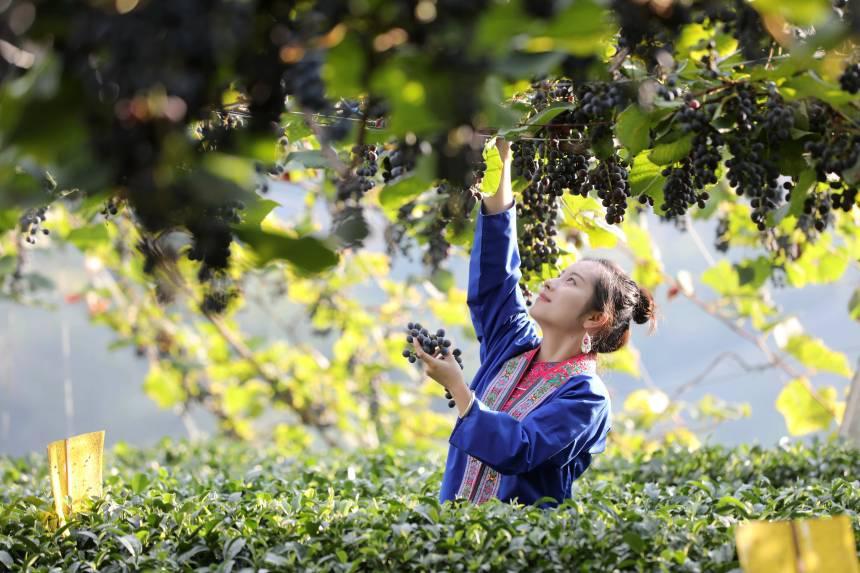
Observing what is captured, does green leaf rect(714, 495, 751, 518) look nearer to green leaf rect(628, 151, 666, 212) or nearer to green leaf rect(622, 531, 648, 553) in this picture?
green leaf rect(622, 531, 648, 553)

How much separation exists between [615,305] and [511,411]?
373 mm

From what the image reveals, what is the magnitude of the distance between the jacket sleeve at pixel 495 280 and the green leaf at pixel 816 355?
9.72 ft

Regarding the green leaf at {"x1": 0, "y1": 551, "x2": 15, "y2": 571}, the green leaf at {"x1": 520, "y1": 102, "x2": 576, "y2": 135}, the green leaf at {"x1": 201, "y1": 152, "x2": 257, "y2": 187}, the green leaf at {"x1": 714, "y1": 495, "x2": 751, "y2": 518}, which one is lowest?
the green leaf at {"x1": 0, "y1": 551, "x2": 15, "y2": 571}

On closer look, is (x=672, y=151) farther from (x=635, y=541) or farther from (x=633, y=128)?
(x=635, y=541)

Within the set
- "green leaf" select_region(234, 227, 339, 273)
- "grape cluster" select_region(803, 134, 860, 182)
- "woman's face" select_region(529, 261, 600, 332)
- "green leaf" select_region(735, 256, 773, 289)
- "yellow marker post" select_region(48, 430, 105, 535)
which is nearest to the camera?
"green leaf" select_region(234, 227, 339, 273)

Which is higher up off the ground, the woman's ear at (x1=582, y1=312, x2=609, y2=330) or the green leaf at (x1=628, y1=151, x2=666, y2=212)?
the green leaf at (x1=628, y1=151, x2=666, y2=212)

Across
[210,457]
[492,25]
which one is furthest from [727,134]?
[210,457]

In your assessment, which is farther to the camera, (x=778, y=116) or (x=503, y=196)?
(x=503, y=196)

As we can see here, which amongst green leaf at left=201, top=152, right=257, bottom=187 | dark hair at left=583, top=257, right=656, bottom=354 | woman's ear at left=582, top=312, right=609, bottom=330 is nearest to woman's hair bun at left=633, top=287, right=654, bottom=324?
dark hair at left=583, top=257, right=656, bottom=354

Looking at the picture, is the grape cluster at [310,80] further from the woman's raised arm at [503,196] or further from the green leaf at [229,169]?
the woman's raised arm at [503,196]

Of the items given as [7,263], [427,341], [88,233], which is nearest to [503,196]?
[427,341]

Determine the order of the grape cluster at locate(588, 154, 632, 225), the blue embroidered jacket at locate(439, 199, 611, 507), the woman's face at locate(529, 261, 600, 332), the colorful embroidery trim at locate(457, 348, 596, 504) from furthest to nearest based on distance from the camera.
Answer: the woman's face at locate(529, 261, 600, 332), the colorful embroidery trim at locate(457, 348, 596, 504), the blue embroidered jacket at locate(439, 199, 611, 507), the grape cluster at locate(588, 154, 632, 225)

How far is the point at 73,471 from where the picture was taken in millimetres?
2094

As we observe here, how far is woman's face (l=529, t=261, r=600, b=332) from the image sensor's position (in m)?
2.28
